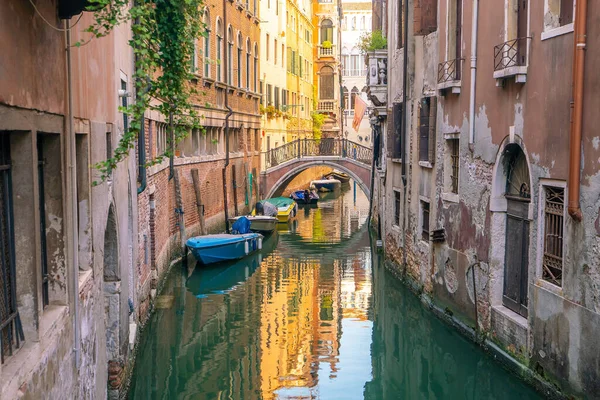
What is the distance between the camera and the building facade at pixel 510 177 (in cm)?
726

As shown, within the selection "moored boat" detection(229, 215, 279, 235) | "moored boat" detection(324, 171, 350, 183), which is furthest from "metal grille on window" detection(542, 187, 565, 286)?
"moored boat" detection(324, 171, 350, 183)

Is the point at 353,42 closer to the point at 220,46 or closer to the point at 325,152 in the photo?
the point at 325,152

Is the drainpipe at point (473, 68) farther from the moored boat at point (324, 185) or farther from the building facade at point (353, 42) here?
the building facade at point (353, 42)

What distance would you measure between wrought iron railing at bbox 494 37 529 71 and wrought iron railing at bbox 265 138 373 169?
1836 centimetres

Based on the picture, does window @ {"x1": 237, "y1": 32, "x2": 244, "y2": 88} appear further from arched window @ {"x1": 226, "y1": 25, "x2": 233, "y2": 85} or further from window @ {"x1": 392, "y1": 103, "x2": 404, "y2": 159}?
window @ {"x1": 392, "y1": 103, "x2": 404, "y2": 159}

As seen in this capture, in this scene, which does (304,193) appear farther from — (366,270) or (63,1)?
(63,1)

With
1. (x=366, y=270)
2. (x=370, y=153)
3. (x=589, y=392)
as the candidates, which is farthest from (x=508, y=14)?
(x=370, y=153)

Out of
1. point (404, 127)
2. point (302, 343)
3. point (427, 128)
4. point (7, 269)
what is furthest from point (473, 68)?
point (7, 269)

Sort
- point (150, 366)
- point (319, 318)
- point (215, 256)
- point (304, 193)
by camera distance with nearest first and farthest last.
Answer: point (150, 366) → point (319, 318) → point (215, 256) → point (304, 193)

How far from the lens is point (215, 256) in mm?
17500

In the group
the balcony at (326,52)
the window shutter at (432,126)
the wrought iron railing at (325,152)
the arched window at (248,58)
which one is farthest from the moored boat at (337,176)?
the window shutter at (432,126)

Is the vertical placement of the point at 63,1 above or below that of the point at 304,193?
above

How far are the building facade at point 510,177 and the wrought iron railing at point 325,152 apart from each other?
44.5 feet

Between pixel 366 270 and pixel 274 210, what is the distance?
25.6 ft
